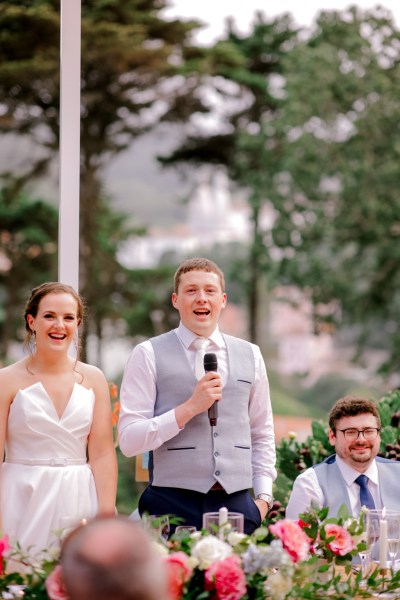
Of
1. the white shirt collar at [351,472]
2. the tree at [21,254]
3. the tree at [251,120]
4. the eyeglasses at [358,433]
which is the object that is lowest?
the white shirt collar at [351,472]

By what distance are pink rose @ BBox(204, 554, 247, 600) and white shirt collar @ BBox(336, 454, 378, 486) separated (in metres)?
1.10

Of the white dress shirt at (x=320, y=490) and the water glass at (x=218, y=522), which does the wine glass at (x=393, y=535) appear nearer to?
the water glass at (x=218, y=522)

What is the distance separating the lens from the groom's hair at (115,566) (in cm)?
86

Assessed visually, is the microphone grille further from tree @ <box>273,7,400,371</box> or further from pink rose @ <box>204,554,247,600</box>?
tree @ <box>273,7,400,371</box>

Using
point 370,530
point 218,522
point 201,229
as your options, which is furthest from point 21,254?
point 218,522

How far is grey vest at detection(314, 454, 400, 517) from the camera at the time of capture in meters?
2.96

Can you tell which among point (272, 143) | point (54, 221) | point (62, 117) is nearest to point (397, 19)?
point (272, 143)

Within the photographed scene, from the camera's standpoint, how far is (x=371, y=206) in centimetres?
1446

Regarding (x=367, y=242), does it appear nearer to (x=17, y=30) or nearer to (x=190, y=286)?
(x=17, y=30)

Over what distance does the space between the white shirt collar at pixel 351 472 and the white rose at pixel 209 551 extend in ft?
3.54

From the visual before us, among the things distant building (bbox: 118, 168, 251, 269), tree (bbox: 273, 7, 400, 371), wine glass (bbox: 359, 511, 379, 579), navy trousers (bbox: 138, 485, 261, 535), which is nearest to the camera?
wine glass (bbox: 359, 511, 379, 579)

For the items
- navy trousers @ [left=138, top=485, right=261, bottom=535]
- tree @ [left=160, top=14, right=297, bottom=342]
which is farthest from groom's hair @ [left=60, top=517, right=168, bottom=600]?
tree @ [left=160, top=14, right=297, bottom=342]

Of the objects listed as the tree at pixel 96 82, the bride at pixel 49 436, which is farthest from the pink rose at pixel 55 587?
the tree at pixel 96 82

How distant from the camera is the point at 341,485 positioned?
2.96 metres
